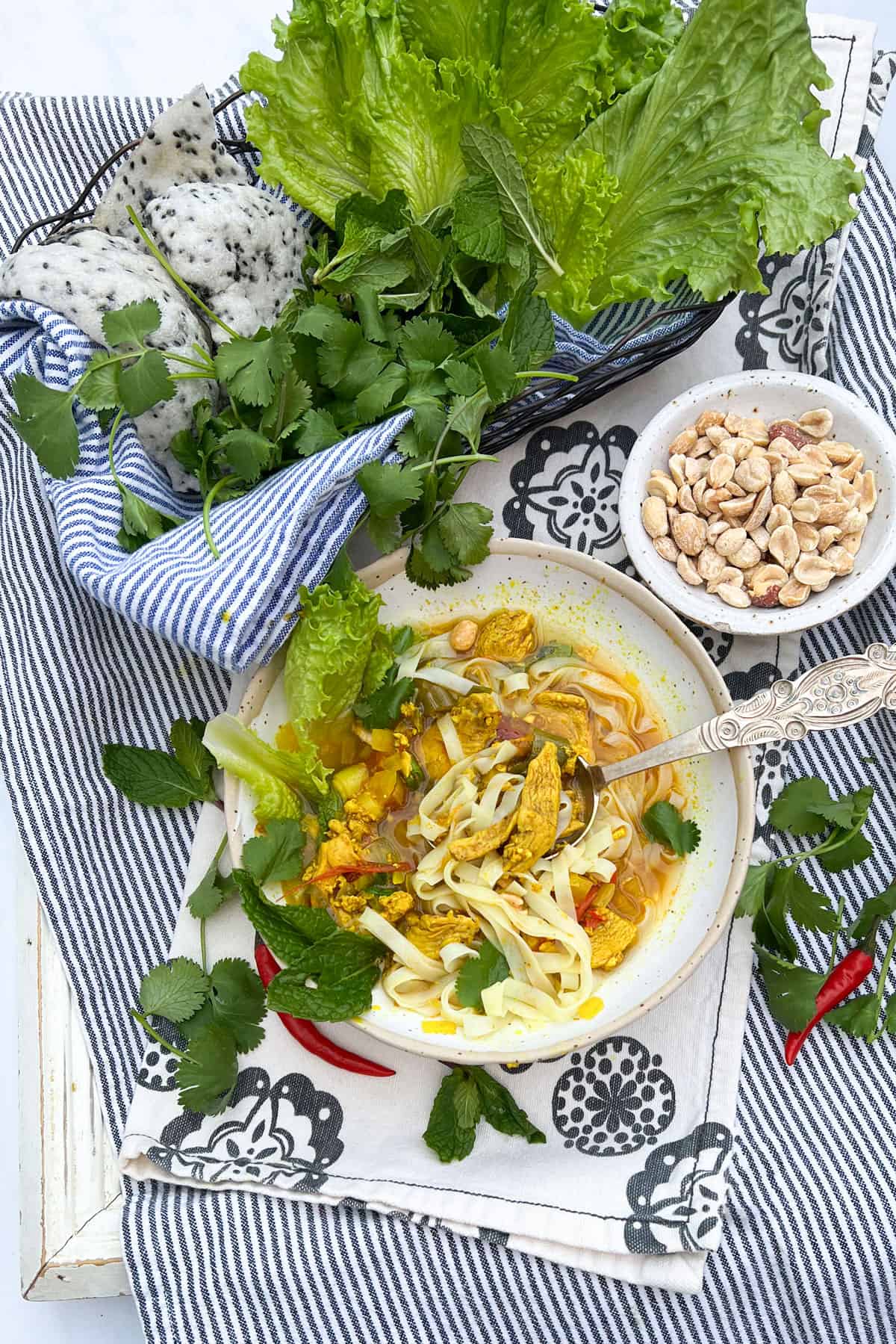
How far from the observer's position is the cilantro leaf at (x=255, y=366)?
226 cm

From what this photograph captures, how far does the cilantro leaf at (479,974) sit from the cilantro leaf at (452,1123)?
229mm

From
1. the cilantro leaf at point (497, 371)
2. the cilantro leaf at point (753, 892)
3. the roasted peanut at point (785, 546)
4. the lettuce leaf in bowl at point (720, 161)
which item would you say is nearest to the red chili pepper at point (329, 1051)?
the cilantro leaf at point (753, 892)

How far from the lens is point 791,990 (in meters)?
2.45

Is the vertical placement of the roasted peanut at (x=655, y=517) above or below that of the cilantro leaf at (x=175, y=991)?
above

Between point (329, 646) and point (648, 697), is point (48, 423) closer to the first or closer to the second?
point (329, 646)

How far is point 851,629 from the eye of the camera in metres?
2.64

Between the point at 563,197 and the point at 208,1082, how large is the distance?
6.72 feet

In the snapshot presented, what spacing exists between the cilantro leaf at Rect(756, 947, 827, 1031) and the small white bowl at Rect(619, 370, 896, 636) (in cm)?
74

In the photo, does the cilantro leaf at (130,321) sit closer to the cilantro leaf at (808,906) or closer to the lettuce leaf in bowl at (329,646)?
the lettuce leaf in bowl at (329,646)

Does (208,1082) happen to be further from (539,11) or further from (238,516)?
(539,11)

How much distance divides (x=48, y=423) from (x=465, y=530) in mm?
895

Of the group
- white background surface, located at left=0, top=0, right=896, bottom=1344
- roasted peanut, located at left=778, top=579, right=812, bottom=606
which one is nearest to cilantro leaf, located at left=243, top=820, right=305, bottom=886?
roasted peanut, located at left=778, top=579, right=812, bottom=606

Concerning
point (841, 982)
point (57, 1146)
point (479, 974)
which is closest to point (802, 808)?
point (841, 982)

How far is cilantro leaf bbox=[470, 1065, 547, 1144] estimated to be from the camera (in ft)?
8.09
